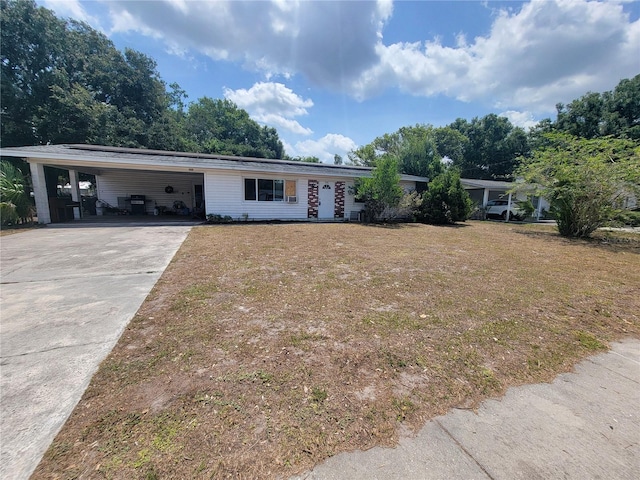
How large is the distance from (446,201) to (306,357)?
13787 mm

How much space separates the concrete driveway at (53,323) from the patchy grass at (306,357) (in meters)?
0.16

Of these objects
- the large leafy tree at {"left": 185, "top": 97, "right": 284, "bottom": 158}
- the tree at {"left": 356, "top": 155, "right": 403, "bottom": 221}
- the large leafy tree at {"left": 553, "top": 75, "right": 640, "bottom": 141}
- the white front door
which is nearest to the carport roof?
the white front door

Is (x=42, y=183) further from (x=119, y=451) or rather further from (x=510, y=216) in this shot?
(x=510, y=216)

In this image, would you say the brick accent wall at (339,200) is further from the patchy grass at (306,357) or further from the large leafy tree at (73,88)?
the large leafy tree at (73,88)

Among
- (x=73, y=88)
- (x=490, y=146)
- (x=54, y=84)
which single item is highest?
(x=73, y=88)

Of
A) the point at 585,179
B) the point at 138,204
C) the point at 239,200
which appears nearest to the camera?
the point at 585,179

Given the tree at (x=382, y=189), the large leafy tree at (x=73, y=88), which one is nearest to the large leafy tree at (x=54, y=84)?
the large leafy tree at (x=73, y=88)

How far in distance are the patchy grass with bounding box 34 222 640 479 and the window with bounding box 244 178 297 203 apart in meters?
7.93

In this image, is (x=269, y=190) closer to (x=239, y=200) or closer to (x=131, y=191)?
(x=239, y=200)

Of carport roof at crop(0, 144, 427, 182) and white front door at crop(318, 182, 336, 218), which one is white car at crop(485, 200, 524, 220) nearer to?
white front door at crop(318, 182, 336, 218)

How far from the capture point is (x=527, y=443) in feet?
5.18

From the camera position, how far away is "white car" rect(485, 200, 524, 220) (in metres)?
17.4

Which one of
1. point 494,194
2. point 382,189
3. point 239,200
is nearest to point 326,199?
point 382,189

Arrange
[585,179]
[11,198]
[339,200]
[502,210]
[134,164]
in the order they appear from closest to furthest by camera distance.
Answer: [11,198], [585,179], [134,164], [339,200], [502,210]
